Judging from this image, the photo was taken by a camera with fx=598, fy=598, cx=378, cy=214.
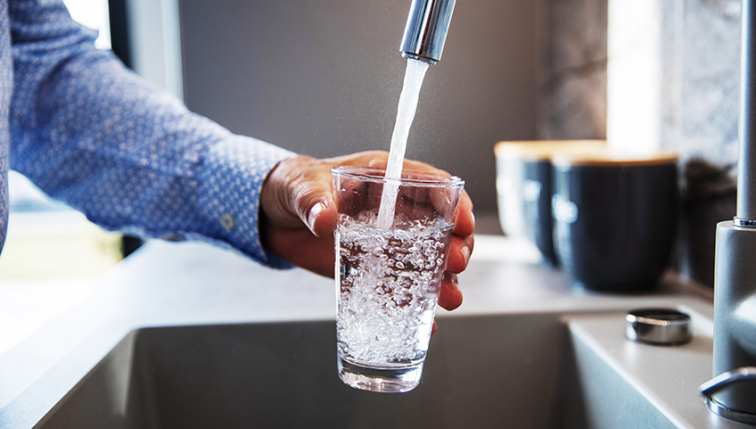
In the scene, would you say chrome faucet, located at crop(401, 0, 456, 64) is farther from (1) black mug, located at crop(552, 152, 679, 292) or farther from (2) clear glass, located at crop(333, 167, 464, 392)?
(1) black mug, located at crop(552, 152, 679, 292)

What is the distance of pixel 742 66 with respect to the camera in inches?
15.2

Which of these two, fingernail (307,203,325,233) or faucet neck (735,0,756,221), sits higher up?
faucet neck (735,0,756,221)

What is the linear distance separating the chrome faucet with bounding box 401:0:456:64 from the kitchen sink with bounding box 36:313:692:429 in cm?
35

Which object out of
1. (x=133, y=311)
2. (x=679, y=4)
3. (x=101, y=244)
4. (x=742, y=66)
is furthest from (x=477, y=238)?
(x=101, y=244)

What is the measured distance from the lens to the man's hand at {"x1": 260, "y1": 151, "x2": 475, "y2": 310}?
44 cm

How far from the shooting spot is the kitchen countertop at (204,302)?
1.74ft

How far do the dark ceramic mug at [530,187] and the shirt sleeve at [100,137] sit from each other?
0.47 meters

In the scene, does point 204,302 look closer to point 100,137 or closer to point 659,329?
point 100,137

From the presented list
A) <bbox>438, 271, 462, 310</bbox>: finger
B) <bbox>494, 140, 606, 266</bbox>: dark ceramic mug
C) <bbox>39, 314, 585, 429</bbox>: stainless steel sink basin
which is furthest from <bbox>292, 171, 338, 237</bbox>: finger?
<bbox>494, 140, 606, 266</bbox>: dark ceramic mug

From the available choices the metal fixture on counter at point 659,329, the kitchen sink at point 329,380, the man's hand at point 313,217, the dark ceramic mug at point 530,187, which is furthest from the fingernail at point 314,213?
the dark ceramic mug at point 530,187

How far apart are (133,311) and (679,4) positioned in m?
0.82

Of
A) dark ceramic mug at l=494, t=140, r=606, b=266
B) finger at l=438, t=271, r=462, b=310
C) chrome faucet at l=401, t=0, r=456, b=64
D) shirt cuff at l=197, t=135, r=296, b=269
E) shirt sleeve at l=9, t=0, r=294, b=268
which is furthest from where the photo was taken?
dark ceramic mug at l=494, t=140, r=606, b=266

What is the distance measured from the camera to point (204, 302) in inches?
29.8

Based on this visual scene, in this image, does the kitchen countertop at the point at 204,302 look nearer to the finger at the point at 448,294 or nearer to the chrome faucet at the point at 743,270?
the finger at the point at 448,294
